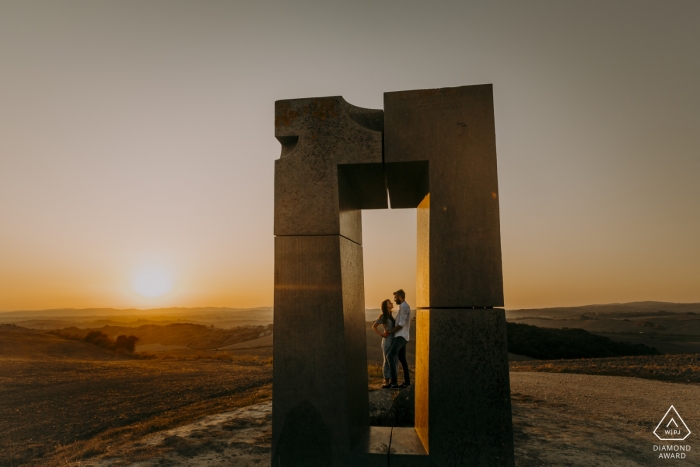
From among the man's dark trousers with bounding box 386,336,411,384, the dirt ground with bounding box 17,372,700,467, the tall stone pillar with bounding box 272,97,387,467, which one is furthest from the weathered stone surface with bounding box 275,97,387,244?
the man's dark trousers with bounding box 386,336,411,384

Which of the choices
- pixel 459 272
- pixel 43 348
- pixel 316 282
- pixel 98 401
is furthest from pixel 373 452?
pixel 43 348

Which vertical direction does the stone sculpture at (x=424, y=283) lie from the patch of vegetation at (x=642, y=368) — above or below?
above

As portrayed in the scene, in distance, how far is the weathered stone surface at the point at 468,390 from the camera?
4.38 meters

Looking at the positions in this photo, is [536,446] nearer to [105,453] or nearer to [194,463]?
[194,463]

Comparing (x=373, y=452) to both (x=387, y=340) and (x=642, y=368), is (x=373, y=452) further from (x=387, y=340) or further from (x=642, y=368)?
(x=642, y=368)

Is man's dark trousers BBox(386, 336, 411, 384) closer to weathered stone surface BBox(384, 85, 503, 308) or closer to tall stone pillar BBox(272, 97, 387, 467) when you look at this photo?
tall stone pillar BBox(272, 97, 387, 467)

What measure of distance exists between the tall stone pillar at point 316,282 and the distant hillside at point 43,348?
2059 cm

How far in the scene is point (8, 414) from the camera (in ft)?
29.6

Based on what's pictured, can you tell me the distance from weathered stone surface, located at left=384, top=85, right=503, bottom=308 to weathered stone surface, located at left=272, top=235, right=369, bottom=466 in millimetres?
1057

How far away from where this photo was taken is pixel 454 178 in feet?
15.4

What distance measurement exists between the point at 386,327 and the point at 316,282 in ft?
12.2

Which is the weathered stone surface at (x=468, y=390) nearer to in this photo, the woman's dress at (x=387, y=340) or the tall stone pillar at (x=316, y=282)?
the tall stone pillar at (x=316, y=282)

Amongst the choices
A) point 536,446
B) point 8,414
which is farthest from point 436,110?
point 8,414

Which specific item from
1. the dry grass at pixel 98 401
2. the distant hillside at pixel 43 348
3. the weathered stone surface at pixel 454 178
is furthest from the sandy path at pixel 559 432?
the distant hillside at pixel 43 348
